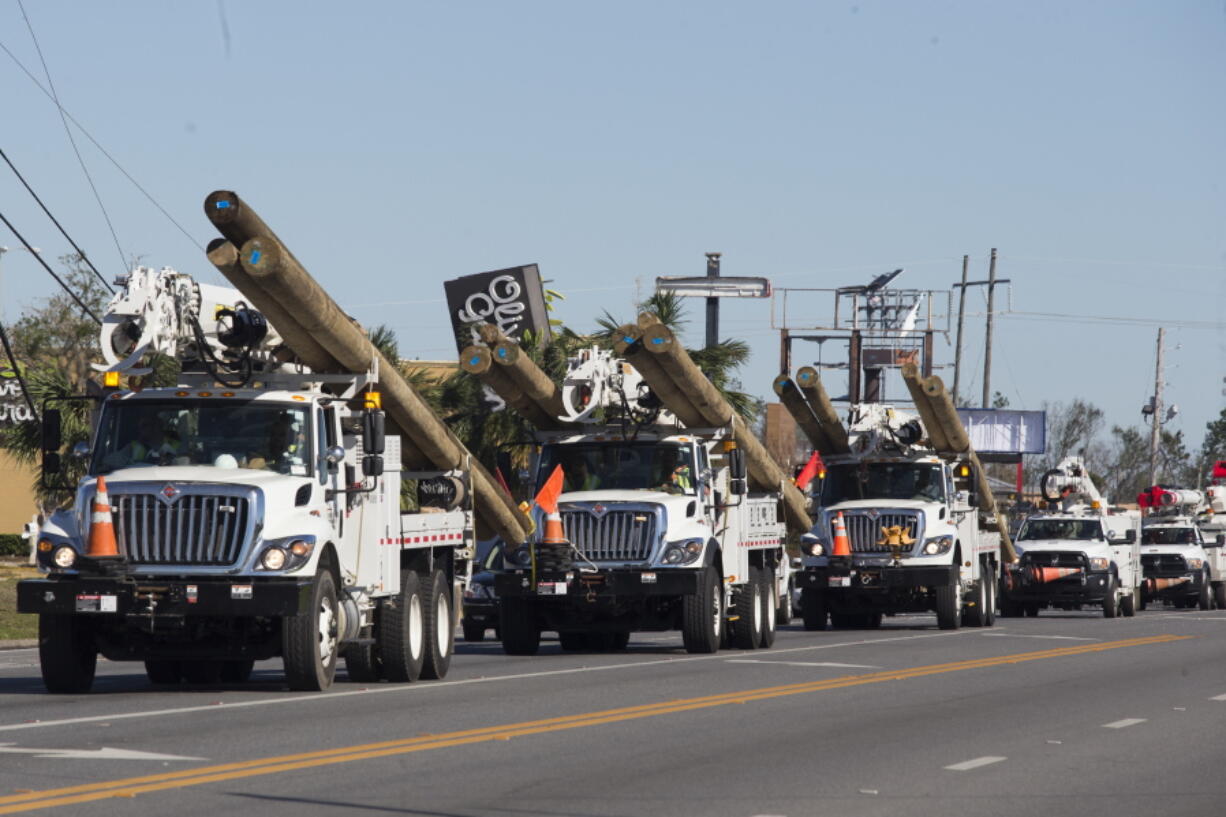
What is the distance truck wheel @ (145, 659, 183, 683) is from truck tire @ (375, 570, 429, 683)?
1.89 m

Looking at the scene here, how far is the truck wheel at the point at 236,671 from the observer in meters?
18.9

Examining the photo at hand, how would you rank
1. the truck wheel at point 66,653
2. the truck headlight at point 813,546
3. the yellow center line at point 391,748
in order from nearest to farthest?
the yellow center line at point 391,748 → the truck wheel at point 66,653 → the truck headlight at point 813,546

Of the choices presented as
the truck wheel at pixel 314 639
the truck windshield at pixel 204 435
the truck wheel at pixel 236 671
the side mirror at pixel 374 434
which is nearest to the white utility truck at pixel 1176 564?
the truck wheel at pixel 236 671

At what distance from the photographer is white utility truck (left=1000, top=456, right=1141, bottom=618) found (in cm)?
3969

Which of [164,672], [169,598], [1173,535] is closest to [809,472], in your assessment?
[164,672]

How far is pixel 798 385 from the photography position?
30531 mm

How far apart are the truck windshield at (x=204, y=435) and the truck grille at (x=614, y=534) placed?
6990 millimetres

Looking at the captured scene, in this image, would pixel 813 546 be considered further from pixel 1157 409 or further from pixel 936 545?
pixel 1157 409

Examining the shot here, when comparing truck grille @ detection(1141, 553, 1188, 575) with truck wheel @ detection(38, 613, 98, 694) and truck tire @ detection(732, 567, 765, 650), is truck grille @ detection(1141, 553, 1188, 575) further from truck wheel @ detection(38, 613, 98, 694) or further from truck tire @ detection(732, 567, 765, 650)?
truck wheel @ detection(38, 613, 98, 694)

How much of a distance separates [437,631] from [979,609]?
54.7 ft

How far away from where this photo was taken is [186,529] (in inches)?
637

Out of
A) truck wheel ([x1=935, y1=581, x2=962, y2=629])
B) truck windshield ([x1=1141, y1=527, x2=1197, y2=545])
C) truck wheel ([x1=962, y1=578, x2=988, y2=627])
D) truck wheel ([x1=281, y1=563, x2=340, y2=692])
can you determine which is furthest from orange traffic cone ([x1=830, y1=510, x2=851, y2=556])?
truck windshield ([x1=1141, y1=527, x2=1197, y2=545])

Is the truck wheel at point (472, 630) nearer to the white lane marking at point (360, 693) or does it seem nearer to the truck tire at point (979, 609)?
the white lane marking at point (360, 693)

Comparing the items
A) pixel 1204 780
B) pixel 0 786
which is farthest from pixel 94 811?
pixel 1204 780
